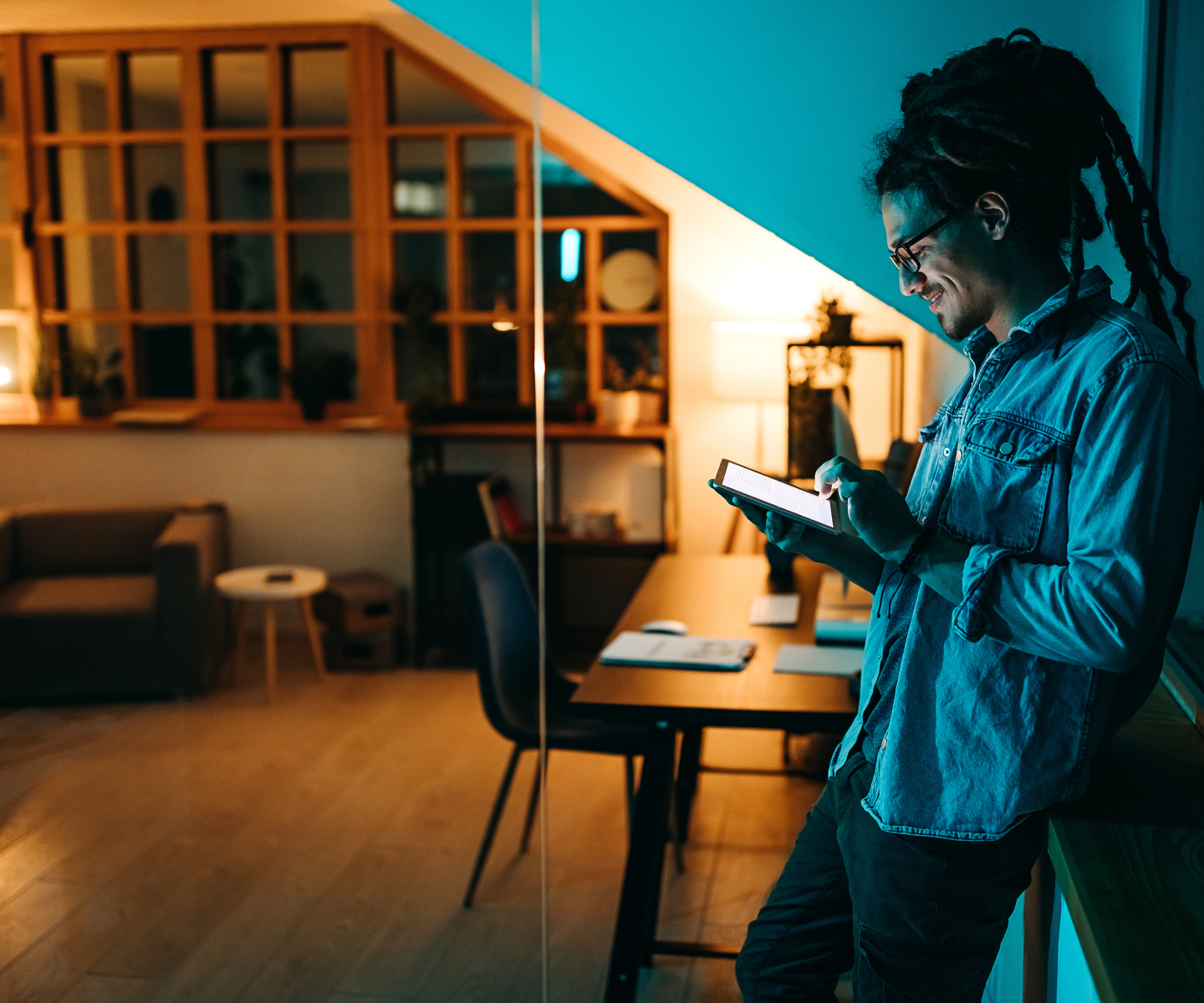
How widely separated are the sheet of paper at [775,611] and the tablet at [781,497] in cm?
108

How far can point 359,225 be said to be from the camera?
4.20 m

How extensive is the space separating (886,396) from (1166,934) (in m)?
2.99

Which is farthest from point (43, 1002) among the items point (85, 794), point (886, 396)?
point (886, 396)

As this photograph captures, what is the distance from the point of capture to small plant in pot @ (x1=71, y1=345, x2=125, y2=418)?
187 cm

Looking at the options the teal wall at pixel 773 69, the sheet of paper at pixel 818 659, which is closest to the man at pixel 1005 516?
the teal wall at pixel 773 69

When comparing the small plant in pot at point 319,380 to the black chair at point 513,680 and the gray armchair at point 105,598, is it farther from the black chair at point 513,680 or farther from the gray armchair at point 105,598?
the black chair at point 513,680

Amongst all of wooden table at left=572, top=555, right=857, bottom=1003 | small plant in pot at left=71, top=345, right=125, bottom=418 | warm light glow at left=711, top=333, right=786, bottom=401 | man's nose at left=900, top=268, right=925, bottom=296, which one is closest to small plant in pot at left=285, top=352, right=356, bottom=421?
warm light glow at left=711, top=333, right=786, bottom=401

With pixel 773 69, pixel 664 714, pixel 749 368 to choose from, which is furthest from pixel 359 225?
pixel 664 714

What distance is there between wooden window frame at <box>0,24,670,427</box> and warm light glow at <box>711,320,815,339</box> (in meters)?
0.41

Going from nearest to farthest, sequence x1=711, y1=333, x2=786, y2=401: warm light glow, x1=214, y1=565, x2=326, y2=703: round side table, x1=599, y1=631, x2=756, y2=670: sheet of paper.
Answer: x1=599, y1=631, x2=756, y2=670: sheet of paper
x1=214, y1=565, x2=326, y2=703: round side table
x1=711, y1=333, x2=786, y2=401: warm light glow

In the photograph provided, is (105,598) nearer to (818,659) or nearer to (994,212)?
(818,659)

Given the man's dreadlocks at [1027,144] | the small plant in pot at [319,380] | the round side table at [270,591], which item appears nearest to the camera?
the man's dreadlocks at [1027,144]

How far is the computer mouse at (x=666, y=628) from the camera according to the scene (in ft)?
7.40

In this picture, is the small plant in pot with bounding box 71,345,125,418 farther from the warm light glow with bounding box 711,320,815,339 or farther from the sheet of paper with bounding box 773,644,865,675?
the warm light glow with bounding box 711,320,815,339
